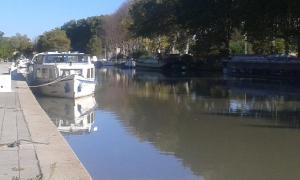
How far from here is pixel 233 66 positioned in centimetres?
6372

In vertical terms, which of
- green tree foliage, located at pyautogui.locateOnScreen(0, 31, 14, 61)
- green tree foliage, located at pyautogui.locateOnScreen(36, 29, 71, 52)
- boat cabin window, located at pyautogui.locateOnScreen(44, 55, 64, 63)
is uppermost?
green tree foliage, located at pyautogui.locateOnScreen(36, 29, 71, 52)

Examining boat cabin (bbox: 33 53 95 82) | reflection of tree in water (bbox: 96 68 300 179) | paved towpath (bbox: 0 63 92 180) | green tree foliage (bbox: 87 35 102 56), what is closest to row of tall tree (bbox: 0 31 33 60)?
green tree foliage (bbox: 87 35 102 56)

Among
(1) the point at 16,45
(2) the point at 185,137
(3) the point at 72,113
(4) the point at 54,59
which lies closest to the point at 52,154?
(2) the point at 185,137

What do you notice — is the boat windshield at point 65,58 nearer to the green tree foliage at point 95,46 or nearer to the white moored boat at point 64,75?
the white moored boat at point 64,75

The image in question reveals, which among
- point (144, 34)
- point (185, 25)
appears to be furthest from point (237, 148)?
point (144, 34)

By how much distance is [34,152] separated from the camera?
1237cm

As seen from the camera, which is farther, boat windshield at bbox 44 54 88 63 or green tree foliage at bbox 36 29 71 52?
green tree foliage at bbox 36 29 71 52

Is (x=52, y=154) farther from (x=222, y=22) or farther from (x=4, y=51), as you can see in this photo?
(x=4, y=51)

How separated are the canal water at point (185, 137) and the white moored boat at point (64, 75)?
1.67m

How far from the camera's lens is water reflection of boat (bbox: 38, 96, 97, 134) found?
848 inches

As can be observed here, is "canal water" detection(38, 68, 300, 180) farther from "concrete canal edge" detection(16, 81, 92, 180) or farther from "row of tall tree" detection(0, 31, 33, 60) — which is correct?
"row of tall tree" detection(0, 31, 33, 60)

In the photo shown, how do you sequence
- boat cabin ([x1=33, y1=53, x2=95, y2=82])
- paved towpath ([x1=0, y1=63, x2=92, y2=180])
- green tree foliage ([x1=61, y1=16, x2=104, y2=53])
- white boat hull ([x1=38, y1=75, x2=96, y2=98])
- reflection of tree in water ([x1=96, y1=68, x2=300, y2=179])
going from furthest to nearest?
1. green tree foliage ([x1=61, y1=16, x2=104, y2=53])
2. boat cabin ([x1=33, y1=53, x2=95, y2=82])
3. white boat hull ([x1=38, y1=75, x2=96, y2=98])
4. reflection of tree in water ([x1=96, y1=68, x2=300, y2=179])
5. paved towpath ([x1=0, y1=63, x2=92, y2=180])

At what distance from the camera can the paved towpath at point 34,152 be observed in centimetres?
1034

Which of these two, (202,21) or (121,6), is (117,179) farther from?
(121,6)
